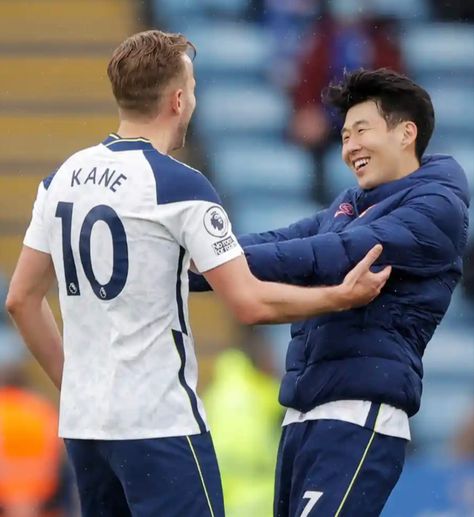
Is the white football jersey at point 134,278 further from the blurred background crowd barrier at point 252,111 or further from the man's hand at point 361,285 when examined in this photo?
the blurred background crowd barrier at point 252,111

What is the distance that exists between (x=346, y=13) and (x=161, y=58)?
535cm

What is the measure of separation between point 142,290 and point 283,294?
37 centimetres

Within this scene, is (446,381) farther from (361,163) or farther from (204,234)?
(204,234)

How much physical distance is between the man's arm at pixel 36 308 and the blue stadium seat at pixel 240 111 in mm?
5371

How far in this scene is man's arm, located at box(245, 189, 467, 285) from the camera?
12.8 feet

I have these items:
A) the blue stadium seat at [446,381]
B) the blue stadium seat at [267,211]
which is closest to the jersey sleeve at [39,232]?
the blue stadium seat at [446,381]

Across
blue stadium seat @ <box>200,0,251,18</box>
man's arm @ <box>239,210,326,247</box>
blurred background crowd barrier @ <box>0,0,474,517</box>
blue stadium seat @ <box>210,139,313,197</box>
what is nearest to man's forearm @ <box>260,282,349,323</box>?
man's arm @ <box>239,210,326,247</box>

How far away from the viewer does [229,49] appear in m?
9.35

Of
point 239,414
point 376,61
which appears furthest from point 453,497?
point 376,61

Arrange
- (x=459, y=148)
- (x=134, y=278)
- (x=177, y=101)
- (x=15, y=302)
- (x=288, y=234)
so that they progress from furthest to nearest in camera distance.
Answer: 1. (x=459, y=148)
2. (x=288, y=234)
3. (x=15, y=302)
4. (x=177, y=101)
5. (x=134, y=278)

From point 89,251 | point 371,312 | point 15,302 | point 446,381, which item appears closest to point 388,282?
point 371,312

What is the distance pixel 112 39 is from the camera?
9.39 m

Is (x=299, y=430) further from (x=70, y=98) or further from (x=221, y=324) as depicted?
(x=70, y=98)

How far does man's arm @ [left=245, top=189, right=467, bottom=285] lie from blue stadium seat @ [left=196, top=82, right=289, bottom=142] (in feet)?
17.1
